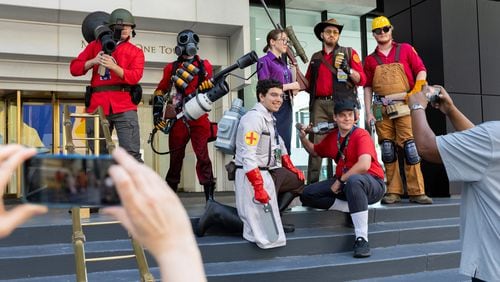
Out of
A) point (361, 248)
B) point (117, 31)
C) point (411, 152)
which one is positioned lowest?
point (361, 248)

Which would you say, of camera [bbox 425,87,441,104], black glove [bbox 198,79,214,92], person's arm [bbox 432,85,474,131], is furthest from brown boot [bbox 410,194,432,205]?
camera [bbox 425,87,441,104]

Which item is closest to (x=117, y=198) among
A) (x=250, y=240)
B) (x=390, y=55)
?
(x=250, y=240)

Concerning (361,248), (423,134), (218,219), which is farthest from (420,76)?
(423,134)

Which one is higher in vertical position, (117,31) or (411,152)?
(117,31)

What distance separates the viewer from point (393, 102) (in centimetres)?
579

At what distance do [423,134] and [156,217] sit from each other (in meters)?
1.78

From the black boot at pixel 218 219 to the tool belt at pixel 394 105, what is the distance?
240cm

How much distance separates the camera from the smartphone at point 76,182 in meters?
0.85

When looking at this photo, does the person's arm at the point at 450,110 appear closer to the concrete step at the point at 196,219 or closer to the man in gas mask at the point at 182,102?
the concrete step at the point at 196,219

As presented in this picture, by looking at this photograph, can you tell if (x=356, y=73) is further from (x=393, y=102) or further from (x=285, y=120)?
(x=285, y=120)

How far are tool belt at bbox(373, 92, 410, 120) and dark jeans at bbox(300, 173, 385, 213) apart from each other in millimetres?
1193

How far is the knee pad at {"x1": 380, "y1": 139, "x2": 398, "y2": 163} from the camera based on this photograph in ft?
19.3

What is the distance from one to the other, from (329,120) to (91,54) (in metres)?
2.80

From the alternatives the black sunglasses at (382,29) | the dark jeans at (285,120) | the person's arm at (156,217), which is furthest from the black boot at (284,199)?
the person's arm at (156,217)
